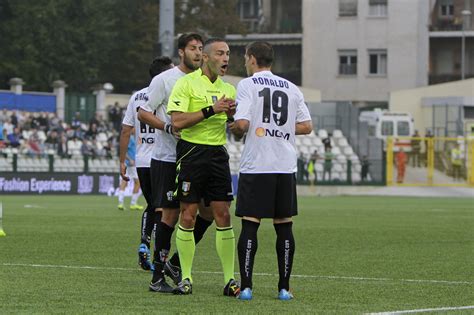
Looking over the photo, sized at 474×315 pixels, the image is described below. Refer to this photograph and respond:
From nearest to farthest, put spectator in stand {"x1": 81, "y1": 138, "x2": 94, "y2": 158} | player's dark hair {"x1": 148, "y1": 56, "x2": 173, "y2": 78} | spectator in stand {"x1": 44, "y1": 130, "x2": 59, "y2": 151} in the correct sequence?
1. player's dark hair {"x1": 148, "y1": 56, "x2": 173, "y2": 78}
2. spectator in stand {"x1": 81, "y1": 138, "x2": 94, "y2": 158}
3. spectator in stand {"x1": 44, "y1": 130, "x2": 59, "y2": 151}

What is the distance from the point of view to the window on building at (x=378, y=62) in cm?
7844

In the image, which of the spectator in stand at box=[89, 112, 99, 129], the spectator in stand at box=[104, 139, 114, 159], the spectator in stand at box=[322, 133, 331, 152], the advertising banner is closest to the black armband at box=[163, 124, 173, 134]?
the advertising banner

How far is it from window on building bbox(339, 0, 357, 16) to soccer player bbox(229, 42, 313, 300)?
68027mm

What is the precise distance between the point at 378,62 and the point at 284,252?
69044 millimetres

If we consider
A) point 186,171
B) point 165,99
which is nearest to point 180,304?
point 186,171

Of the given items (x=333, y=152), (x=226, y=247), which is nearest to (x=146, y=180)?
(x=226, y=247)

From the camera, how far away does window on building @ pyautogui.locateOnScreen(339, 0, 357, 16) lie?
255 feet

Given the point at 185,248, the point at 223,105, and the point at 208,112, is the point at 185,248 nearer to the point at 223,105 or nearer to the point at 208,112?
the point at 208,112

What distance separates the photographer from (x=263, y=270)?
43.5 feet

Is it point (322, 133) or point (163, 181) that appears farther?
point (322, 133)

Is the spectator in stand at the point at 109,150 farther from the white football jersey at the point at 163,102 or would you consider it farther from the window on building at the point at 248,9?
the window on building at the point at 248,9

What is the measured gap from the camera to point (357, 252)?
52.9 ft

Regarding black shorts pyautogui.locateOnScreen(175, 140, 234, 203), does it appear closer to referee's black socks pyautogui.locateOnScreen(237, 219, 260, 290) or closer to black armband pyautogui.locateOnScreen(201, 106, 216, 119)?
black armband pyautogui.locateOnScreen(201, 106, 216, 119)

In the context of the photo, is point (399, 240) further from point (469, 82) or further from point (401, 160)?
point (469, 82)
